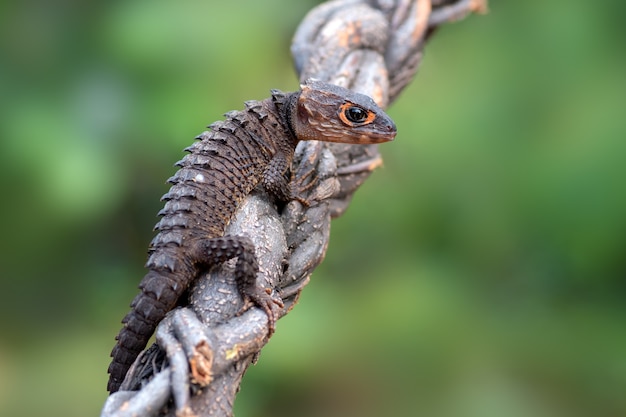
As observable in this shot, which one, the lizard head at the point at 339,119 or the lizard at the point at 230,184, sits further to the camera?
the lizard head at the point at 339,119

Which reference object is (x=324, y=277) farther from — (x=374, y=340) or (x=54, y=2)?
(x=54, y=2)

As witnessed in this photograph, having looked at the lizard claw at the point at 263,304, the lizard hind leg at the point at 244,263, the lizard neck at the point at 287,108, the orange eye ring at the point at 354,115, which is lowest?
the lizard claw at the point at 263,304

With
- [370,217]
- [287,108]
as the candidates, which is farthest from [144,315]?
[370,217]

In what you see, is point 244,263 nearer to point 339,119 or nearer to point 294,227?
point 294,227

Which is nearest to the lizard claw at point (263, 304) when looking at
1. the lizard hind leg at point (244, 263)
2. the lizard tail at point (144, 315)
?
the lizard hind leg at point (244, 263)

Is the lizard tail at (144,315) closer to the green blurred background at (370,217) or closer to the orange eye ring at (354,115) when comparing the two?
the orange eye ring at (354,115)

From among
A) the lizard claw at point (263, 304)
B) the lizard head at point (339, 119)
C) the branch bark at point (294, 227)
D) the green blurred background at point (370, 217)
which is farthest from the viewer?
the green blurred background at point (370, 217)

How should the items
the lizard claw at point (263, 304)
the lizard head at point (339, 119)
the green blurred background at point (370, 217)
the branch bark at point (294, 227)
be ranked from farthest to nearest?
the green blurred background at point (370, 217)
the lizard head at point (339, 119)
the lizard claw at point (263, 304)
the branch bark at point (294, 227)

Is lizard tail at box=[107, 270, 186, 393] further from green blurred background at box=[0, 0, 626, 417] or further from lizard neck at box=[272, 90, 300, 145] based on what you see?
green blurred background at box=[0, 0, 626, 417]
